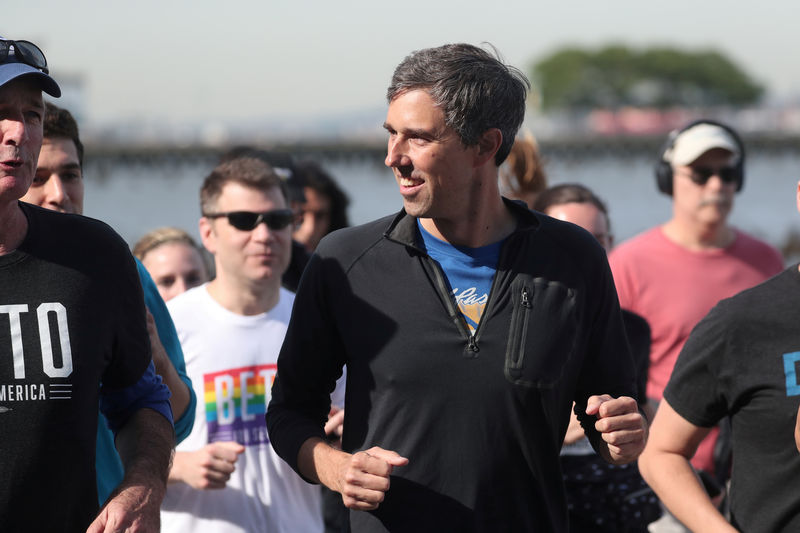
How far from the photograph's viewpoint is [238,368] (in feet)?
14.7

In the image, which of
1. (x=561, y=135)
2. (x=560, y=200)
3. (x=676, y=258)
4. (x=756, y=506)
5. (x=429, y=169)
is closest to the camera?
(x=429, y=169)

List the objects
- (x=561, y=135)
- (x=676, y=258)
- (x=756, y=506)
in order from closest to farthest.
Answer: (x=756, y=506), (x=676, y=258), (x=561, y=135)

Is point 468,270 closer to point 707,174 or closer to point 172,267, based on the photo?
point 172,267

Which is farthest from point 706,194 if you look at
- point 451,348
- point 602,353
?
point 451,348

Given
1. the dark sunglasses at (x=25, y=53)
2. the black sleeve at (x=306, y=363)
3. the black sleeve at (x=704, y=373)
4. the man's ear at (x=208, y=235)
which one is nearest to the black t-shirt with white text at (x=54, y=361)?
the dark sunglasses at (x=25, y=53)

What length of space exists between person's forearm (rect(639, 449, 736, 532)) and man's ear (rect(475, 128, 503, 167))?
3.84 ft

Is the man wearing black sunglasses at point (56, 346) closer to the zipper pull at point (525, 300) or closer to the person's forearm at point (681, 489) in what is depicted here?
the zipper pull at point (525, 300)

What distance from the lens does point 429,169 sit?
2947 mm

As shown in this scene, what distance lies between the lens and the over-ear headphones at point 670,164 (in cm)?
621

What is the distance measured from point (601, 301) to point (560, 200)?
2079 millimetres

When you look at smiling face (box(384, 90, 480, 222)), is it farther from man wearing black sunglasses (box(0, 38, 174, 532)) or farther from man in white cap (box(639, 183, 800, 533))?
man in white cap (box(639, 183, 800, 533))

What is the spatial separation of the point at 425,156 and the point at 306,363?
0.69 meters

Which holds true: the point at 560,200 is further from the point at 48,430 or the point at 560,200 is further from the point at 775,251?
the point at 48,430

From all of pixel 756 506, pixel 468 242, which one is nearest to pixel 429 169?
pixel 468 242
